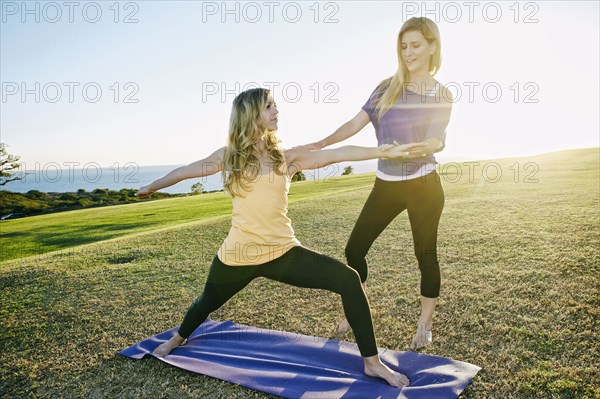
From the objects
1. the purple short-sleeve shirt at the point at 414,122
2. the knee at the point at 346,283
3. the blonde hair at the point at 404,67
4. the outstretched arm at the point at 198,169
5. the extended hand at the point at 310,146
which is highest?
the blonde hair at the point at 404,67

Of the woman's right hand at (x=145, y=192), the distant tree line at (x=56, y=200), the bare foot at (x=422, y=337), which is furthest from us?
the distant tree line at (x=56, y=200)

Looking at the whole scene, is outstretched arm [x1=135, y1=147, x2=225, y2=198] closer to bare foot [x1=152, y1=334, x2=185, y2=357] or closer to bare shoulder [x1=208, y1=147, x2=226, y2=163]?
bare shoulder [x1=208, y1=147, x2=226, y2=163]

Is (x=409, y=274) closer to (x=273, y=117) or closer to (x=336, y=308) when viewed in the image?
(x=336, y=308)

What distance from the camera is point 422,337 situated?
393cm

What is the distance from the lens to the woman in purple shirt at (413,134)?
3551mm

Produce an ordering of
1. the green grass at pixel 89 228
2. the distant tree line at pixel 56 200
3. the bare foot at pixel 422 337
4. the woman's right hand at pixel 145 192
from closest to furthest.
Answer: the woman's right hand at pixel 145 192
the bare foot at pixel 422 337
the green grass at pixel 89 228
the distant tree line at pixel 56 200

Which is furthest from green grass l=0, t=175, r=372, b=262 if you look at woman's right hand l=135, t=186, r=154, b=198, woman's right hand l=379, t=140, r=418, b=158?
woman's right hand l=379, t=140, r=418, b=158

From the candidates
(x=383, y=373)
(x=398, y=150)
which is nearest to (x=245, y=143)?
(x=398, y=150)

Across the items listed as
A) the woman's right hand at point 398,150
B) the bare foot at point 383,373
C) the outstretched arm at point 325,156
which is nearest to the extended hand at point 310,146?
the outstretched arm at point 325,156

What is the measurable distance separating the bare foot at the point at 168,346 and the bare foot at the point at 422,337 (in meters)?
2.16

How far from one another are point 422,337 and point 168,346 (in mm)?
2351

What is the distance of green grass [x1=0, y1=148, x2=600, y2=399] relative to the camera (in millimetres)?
3447

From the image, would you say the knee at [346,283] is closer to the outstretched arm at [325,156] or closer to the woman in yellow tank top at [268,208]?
the woman in yellow tank top at [268,208]

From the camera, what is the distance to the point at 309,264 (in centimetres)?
315
